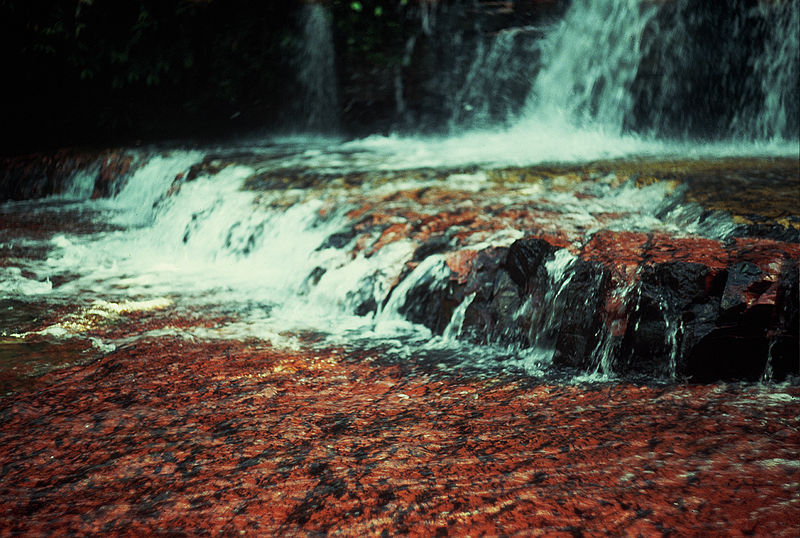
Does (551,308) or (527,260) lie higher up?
(527,260)

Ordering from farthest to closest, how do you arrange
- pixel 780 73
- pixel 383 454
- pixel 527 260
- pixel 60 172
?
pixel 60 172
pixel 780 73
pixel 527 260
pixel 383 454

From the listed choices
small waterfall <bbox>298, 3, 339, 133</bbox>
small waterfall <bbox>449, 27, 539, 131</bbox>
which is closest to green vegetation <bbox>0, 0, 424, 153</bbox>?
small waterfall <bbox>298, 3, 339, 133</bbox>

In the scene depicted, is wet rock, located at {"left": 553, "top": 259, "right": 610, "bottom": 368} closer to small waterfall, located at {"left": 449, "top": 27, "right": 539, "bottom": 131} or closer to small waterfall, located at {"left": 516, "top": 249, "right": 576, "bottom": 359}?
small waterfall, located at {"left": 516, "top": 249, "right": 576, "bottom": 359}

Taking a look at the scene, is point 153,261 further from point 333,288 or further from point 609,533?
point 609,533

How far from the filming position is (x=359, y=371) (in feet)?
8.75

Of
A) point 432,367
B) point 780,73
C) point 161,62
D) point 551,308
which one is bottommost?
point 432,367

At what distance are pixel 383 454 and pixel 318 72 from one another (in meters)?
7.59

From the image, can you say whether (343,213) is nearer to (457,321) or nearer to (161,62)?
(457,321)

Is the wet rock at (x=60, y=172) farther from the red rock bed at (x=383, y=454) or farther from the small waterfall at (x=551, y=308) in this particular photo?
the small waterfall at (x=551, y=308)

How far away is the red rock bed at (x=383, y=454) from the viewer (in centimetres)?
163

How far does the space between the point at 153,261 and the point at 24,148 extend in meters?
5.54

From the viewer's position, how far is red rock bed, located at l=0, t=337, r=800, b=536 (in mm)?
1628

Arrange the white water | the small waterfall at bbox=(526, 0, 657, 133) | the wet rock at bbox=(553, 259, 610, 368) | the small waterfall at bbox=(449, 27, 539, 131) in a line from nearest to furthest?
the wet rock at bbox=(553, 259, 610, 368), the white water, the small waterfall at bbox=(526, 0, 657, 133), the small waterfall at bbox=(449, 27, 539, 131)

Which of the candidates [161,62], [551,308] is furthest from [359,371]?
[161,62]
